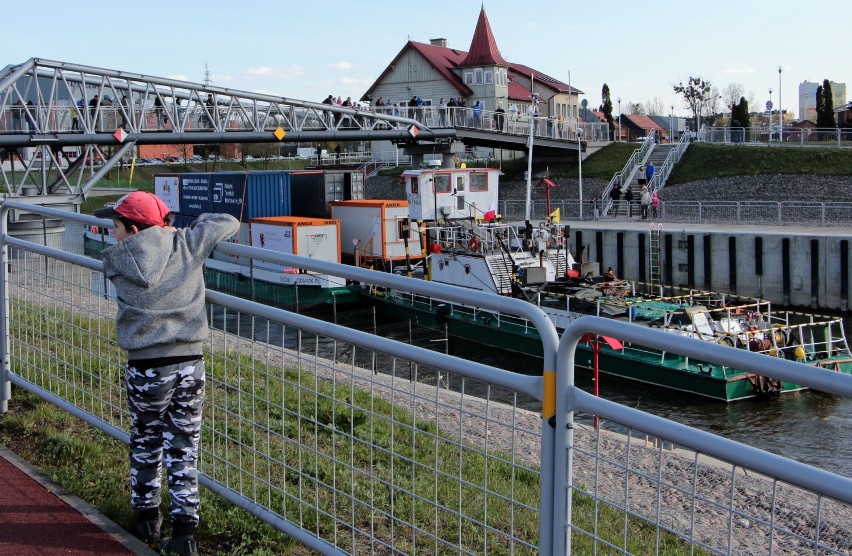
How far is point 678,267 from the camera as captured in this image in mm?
38438

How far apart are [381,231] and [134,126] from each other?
12995mm

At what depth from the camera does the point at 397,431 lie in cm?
633

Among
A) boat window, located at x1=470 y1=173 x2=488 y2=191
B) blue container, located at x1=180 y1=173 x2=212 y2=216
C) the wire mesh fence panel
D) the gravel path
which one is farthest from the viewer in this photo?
the gravel path

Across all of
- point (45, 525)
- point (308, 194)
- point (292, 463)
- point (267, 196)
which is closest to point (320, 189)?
point (308, 194)

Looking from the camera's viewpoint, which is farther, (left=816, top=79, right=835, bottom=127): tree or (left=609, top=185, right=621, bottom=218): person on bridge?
(left=816, top=79, right=835, bottom=127): tree

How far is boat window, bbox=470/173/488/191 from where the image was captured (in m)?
34.8

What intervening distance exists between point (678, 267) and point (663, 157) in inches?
731

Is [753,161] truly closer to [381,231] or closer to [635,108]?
[381,231]

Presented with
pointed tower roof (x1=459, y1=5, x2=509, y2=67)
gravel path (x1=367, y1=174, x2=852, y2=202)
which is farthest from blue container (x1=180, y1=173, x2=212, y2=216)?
pointed tower roof (x1=459, y1=5, x2=509, y2=67)

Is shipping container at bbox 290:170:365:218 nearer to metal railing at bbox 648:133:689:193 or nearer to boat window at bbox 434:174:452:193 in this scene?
boat window at bbox 434:174:452:193

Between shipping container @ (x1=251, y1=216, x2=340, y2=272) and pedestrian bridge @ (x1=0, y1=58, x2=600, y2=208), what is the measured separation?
667 centimetres

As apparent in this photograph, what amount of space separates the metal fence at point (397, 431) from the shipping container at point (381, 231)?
27735mm

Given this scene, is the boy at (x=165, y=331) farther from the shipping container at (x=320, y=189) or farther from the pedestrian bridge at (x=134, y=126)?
the shipping container at (x=320, y=189)

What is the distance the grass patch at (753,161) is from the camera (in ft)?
155
